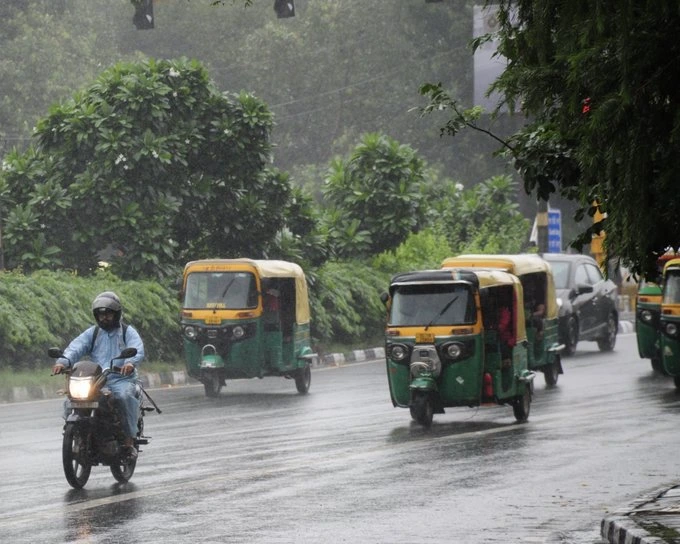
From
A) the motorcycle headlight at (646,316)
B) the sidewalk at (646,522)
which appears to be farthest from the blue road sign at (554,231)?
the sidewalk at (646,522)

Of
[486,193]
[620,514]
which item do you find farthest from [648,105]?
[486,193]

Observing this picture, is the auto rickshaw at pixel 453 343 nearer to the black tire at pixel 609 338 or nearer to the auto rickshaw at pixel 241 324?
the auto rickshaw at pixel 241 324

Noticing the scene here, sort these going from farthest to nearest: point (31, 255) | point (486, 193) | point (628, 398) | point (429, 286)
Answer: point (486, 193) < point (31, 255) < point (628, 398) < point (429, 286)

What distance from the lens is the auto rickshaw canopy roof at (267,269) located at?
26.3m

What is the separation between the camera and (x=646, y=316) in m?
27.1

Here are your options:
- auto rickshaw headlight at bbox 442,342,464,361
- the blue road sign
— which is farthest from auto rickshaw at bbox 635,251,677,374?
the blue road sign

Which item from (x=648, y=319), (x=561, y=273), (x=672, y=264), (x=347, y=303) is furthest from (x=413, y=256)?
(x=672, y=264)

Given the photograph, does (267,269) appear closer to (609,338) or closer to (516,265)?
(516,265)

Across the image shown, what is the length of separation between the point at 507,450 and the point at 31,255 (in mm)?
16200

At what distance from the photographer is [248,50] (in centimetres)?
7788

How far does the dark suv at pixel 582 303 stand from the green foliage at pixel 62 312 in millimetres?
7582

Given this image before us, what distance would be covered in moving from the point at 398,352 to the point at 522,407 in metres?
1.78

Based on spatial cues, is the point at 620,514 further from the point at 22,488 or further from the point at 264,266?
the point at 264,266

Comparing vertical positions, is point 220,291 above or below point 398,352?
above
